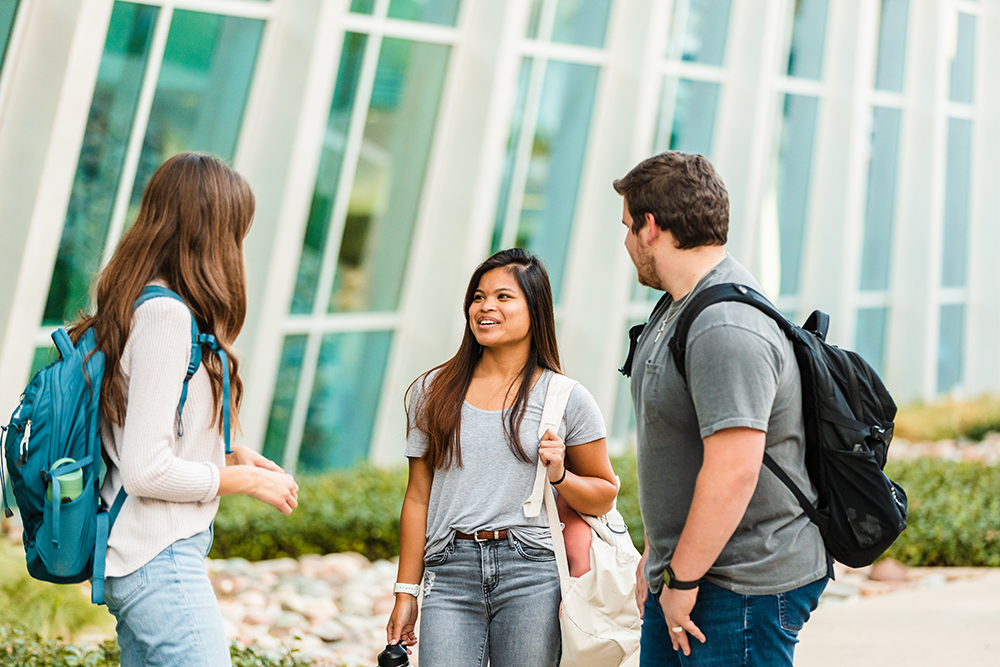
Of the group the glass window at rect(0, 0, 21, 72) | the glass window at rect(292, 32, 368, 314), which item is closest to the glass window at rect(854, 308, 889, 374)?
the glass window at rect(292, 32, 368, 314)

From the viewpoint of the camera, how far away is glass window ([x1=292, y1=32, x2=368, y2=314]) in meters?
9.09

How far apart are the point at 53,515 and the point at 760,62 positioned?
1112 centimetres

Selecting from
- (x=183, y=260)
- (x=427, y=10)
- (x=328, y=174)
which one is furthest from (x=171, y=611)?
(x=427, y=10)

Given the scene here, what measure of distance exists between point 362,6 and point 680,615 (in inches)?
305

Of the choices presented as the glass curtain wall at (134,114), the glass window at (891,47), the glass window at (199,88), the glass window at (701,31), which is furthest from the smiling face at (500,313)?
the glass window at (891,47)

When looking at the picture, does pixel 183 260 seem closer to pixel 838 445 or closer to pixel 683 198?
pixel 683 198

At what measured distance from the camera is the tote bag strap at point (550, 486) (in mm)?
2826

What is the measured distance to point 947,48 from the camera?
14.7m

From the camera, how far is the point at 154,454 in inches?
88.8

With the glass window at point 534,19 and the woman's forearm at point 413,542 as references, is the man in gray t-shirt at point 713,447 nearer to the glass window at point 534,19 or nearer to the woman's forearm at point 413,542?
the woman's forearm at point 413,542

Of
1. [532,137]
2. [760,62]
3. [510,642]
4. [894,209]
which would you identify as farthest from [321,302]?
[894,209]

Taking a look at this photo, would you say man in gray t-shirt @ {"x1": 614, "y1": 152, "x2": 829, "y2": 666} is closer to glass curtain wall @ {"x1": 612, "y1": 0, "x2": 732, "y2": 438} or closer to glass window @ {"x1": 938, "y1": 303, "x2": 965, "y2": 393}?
glass curtain wall @ {"x1": 612, "y1": 0, "x2": 732, "y2": 438}

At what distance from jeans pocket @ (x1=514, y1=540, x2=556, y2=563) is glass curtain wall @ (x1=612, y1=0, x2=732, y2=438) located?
30.1 feet

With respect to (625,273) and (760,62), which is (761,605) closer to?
(625,273)
